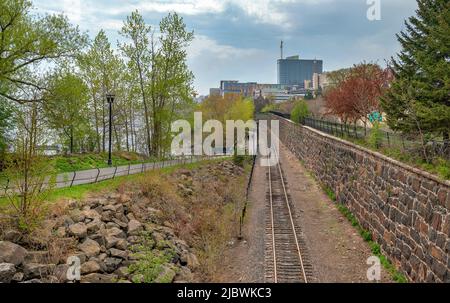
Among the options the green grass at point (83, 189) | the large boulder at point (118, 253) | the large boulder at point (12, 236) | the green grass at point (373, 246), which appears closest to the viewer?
the large boulder at point (12, 236)

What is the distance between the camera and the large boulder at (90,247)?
11265mm

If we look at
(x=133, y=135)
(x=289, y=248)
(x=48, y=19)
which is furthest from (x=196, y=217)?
(x=133, y=135)

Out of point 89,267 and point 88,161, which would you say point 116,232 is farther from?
point 88,161

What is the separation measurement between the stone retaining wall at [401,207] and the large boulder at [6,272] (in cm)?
1132

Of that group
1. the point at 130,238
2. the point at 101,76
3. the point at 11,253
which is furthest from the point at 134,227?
the point at 101,76

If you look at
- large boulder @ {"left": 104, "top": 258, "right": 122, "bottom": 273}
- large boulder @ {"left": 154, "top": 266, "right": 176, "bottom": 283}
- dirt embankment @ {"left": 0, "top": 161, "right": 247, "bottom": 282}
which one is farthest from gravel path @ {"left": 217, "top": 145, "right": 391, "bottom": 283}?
large boulder @ {"left": 104, "top": 258, "right": 122, "bottom": 273}

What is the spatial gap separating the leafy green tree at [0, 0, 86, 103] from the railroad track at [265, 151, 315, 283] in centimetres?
1479

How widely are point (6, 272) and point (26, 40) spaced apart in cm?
1442

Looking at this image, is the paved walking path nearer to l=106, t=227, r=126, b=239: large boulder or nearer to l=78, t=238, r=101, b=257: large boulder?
l=106, t=227, r=126, b=239: large boulder

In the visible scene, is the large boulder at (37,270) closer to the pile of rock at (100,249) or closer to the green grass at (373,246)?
the pile of rock at (100,249)

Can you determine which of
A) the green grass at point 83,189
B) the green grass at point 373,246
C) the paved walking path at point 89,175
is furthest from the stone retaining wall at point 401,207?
the paved walking path at point 89,175

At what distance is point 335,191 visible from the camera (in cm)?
2431

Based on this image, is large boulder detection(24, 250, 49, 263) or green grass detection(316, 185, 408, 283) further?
green grass detection(316, 185, 408, 283)

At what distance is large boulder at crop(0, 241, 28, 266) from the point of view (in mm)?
9438
